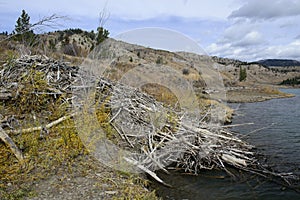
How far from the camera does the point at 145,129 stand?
29.1ft

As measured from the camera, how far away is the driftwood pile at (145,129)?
8345 mm

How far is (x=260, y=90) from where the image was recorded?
4684cm

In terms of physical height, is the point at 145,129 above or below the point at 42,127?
below

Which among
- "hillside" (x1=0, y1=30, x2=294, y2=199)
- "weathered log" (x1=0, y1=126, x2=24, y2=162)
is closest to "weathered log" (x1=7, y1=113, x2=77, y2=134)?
"hillside" (x1=0, y1=30, x2=294, y2=199)

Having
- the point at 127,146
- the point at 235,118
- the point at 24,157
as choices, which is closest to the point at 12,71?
the point at 24,157

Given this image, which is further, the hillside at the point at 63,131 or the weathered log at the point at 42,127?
the weathered log at the point at 42,127

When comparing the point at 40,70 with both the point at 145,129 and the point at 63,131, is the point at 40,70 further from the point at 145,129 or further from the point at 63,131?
the point at 145,129

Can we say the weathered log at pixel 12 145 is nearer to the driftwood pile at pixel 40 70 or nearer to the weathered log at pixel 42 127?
the weathered log at pixel 42 127

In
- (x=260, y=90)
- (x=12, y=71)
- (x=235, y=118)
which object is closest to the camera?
(x=12, y=71)

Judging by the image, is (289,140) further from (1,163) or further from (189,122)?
(1,163)

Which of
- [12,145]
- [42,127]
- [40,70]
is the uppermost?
[40,70]

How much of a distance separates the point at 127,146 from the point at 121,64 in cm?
1431

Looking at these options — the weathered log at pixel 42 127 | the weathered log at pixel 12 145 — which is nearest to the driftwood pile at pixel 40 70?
the weathered log at pixel 42 127

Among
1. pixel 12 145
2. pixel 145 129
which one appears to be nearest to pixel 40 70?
pixel 12 145
